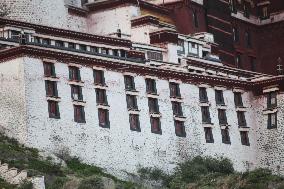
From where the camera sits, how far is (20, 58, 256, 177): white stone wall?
82750mm

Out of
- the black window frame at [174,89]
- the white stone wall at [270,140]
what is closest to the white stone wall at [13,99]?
the black window frame at [174,89]

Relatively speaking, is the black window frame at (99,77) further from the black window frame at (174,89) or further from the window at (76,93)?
the black window frame at (174,89)

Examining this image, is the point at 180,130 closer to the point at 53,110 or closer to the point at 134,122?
the point at 134,122

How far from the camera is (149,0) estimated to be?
112 metres

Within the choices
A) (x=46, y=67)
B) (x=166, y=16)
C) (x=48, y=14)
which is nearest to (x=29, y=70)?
(x=46, y=67)

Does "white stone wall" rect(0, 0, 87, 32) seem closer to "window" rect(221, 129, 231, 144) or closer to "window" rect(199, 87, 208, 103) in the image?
"window" rect(199, 87, 208, 103)

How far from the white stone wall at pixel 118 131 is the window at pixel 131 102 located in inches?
15.3

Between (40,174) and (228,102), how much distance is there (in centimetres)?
2585

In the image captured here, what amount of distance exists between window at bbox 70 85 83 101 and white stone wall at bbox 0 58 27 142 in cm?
431

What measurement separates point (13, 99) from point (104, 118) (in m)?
7.13

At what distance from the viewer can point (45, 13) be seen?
9844cm

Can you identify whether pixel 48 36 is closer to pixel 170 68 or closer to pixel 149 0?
pixel 170 68

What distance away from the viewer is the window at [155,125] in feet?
296

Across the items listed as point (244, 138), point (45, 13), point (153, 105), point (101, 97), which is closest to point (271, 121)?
point (244, 138)
